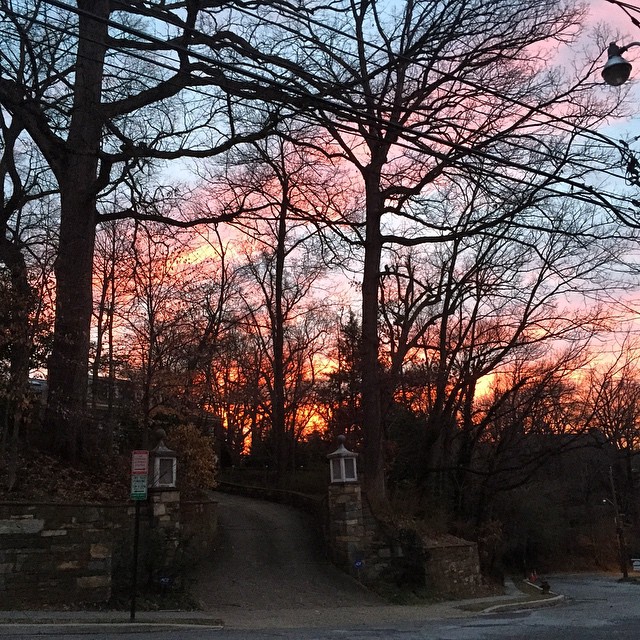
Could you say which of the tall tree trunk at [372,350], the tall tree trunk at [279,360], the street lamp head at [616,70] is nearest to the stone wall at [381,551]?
the tall tree trunk at [372,350]

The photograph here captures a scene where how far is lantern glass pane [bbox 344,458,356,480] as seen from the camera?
15.4 metres

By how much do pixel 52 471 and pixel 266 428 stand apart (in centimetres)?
3129

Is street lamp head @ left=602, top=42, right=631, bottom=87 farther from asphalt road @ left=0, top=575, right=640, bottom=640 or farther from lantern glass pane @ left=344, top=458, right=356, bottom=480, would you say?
lantern glass pane @ left=344, top=458, right=356, bottom=480

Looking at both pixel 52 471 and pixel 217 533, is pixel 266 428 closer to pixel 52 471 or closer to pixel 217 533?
pixel 217 533

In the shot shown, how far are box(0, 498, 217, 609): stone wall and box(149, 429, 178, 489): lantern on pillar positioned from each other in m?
0.85

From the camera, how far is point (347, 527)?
15.1 meters

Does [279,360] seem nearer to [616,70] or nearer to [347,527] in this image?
[347,527]

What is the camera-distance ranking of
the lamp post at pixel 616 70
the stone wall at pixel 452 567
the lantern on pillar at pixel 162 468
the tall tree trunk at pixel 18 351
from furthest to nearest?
the stone wall at pixel 452 567 < the lantern on pillar at pixel 162 468 < the tall tree trunk at pixel 18 351 < the lamp post at pixel 616 70

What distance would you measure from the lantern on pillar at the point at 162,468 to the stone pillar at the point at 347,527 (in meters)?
4.12

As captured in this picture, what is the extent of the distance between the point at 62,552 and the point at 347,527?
21.2 ft

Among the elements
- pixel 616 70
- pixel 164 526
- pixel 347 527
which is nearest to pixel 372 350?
pixel 347 527

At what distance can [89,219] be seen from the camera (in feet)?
49.5

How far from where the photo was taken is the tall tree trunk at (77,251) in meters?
13.5

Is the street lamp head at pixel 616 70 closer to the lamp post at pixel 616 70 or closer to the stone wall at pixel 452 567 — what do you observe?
the lamp post at pixel 616 70
